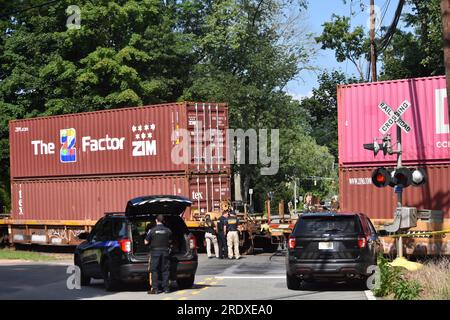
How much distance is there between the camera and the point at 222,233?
1017 inches

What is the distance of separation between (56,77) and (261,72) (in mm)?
15910

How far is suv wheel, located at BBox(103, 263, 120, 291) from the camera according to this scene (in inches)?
635

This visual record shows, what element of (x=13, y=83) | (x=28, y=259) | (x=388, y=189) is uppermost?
(x=13, y=83)

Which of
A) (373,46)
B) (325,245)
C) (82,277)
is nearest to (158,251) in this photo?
(82,277)

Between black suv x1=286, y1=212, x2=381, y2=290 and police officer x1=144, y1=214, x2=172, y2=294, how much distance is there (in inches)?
99.6

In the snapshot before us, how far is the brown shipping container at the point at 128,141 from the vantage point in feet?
88.8

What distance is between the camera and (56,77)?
4550 centimetres

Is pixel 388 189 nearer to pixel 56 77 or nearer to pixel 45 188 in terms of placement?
pixel 45 188

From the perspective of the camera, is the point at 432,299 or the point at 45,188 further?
the point at 45,188

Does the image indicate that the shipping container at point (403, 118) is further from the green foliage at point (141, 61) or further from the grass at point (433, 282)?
the green foliage at point (141, 61)

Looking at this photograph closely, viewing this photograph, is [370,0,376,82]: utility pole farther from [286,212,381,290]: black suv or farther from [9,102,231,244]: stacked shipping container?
[286,212,381,290]: black suv

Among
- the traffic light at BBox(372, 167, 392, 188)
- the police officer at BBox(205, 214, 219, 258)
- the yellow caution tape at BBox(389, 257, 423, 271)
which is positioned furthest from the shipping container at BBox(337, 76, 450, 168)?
the yellow caution tape at BBox(389, 257, 423, 271)

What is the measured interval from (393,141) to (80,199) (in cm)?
1306
